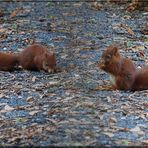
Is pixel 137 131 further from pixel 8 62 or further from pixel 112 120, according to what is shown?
pixel 8 62

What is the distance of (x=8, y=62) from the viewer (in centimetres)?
947

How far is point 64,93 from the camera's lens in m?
7.97

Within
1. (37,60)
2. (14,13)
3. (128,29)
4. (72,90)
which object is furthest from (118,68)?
(14,13)

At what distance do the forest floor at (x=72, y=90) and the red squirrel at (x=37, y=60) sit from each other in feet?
0.40

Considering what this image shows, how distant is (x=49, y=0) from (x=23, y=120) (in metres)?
9.69

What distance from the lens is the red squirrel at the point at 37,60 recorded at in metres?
9.38

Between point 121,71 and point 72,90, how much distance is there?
68 centimetres

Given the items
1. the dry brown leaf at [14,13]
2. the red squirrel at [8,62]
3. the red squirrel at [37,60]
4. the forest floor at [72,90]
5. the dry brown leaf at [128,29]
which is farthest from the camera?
the dry brown leaf at [14,13]

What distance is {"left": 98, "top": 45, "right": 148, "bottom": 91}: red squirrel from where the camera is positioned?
7832 mm

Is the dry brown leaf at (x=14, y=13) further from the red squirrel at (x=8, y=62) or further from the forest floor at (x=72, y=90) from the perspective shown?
the red squirrel at (x=8, y=62)

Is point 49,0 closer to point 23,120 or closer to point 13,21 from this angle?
point 13,21

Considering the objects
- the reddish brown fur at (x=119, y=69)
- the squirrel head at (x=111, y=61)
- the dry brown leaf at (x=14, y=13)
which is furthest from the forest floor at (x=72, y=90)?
the squirrel head at (x=111, y=61)

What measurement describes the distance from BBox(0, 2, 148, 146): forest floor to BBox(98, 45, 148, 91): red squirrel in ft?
0.33

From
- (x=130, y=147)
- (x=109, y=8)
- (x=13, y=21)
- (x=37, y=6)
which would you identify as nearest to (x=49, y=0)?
(x=37, y=6)
